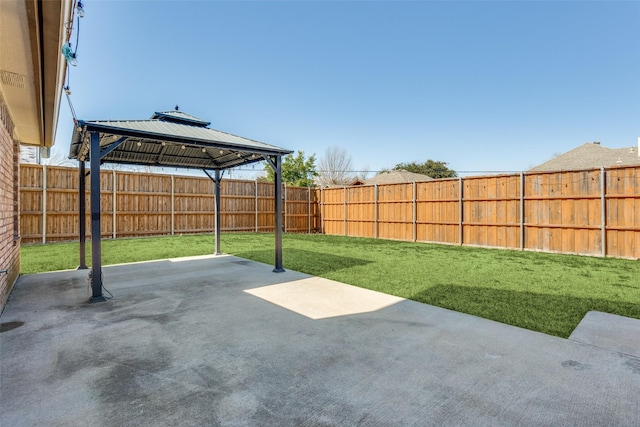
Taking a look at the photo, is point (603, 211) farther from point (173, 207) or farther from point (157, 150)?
point (173, 207)

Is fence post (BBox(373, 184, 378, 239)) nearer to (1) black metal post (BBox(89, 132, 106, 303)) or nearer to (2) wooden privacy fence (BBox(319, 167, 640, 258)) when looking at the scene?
(2) wooden privacy fence (BBox(319, 167, 640, 258))

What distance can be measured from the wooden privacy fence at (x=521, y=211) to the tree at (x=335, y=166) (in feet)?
68.0

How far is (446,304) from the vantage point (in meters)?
3.80

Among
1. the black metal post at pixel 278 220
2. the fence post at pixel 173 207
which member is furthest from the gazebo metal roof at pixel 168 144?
the fence post at pixel 173 207

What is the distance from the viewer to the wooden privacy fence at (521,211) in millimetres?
7695

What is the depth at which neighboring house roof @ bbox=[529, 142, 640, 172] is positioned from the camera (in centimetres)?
1551

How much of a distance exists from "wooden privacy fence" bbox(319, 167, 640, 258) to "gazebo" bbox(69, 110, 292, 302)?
716cm

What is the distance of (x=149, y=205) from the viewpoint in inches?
480

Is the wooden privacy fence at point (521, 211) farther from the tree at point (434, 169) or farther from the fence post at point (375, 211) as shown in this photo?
the tree at point (434, 169)

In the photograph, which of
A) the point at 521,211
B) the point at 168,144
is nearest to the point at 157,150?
the point at 168,144

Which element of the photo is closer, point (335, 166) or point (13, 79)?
point (13, 79)

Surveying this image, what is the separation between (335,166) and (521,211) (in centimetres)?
2597

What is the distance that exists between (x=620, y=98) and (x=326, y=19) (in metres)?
15.2

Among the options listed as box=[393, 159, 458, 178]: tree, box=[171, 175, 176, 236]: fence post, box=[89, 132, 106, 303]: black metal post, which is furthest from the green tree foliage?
box=[89, 132, 106, 303]: black metal post
